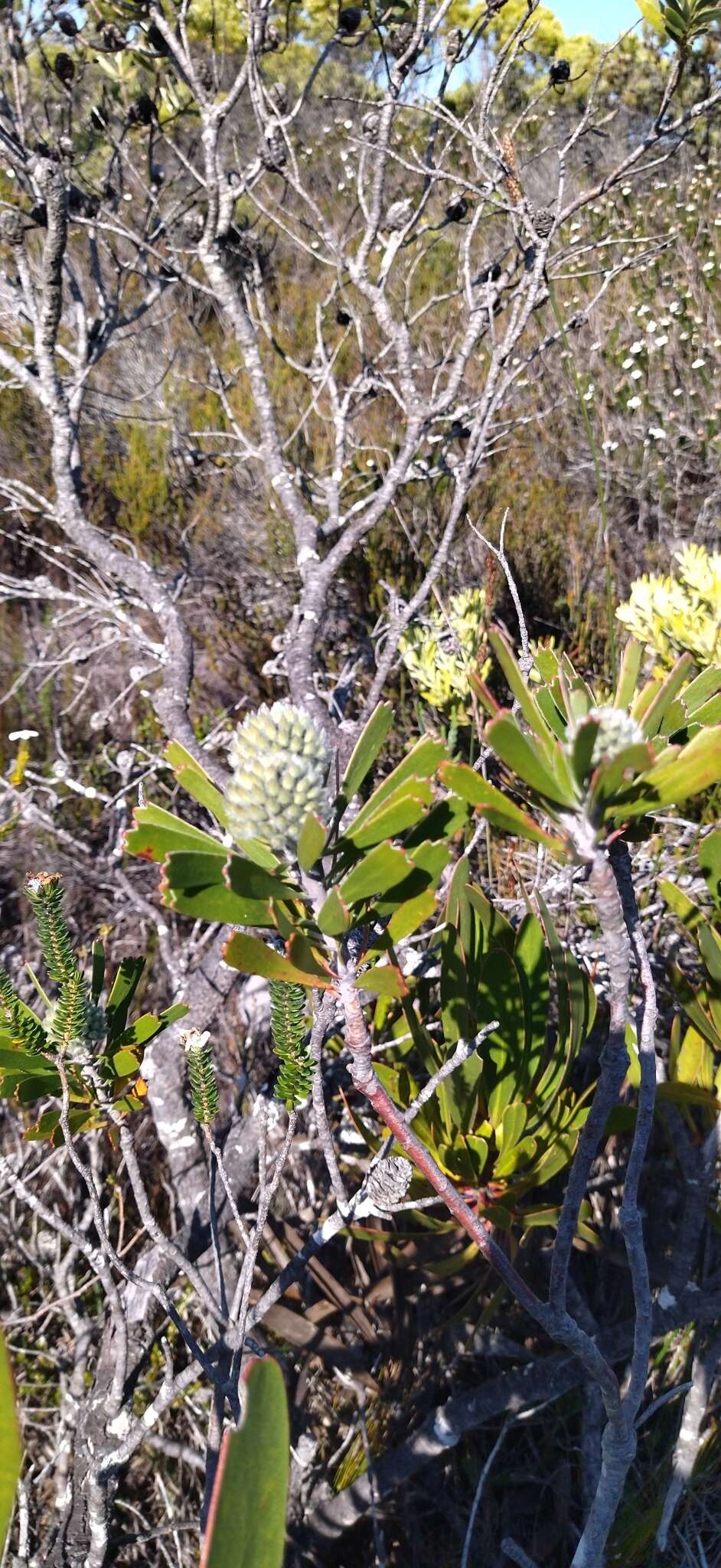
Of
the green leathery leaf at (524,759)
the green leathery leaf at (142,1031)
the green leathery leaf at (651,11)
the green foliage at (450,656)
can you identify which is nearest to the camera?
the green leathery leaf at (524,759)

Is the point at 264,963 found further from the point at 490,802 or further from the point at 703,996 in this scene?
the point at 703,996

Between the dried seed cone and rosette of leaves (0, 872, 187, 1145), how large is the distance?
0.73 ft

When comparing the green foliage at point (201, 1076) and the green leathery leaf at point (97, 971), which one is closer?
the green foliage at point (201, 1076)

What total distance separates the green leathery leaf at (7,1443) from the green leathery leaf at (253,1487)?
79mm

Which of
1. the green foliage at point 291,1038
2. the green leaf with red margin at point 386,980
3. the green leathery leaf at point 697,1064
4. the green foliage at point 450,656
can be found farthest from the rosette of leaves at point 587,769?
the green foliage at point 450,656

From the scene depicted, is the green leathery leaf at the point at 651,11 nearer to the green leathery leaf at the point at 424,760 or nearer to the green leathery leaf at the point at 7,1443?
the green leathery leaf at the point at 424,760

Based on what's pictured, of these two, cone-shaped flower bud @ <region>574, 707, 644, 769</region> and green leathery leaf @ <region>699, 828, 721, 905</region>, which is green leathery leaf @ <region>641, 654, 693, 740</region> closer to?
cone-shaped flower bud @ <region>574, 707, 644, 769</region>

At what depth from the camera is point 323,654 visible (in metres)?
3.12

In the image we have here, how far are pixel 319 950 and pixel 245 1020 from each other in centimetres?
131

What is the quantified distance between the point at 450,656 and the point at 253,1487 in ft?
5.25

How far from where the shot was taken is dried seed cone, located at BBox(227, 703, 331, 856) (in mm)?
572

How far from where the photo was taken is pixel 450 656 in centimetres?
185

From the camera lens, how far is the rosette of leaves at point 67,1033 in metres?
0.72

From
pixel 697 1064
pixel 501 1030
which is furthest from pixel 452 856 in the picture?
pixel 697 1064
